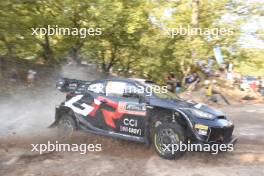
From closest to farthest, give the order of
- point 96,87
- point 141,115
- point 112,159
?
point 112,159, point 141,115, point 96,87

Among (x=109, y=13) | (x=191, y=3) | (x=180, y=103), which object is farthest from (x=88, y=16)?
(x=180, y=103)

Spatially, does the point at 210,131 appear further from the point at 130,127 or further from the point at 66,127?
the point at 66,127

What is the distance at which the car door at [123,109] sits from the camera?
7.62 metres

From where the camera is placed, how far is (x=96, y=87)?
8578mm

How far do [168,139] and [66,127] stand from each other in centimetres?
292

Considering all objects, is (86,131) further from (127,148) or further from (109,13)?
(109,13)

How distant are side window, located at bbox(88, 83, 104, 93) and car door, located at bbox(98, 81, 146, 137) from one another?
0.48 feet

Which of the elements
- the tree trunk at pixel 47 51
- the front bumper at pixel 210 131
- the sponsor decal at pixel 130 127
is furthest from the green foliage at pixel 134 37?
the front bumper at pixel 210 131

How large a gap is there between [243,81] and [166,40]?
816 centimetres

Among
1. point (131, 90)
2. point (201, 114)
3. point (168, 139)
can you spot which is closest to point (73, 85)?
point (131, 90)

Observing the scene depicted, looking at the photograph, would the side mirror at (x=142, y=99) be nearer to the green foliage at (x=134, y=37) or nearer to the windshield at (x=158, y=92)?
the windshield at (x=158, y=92)

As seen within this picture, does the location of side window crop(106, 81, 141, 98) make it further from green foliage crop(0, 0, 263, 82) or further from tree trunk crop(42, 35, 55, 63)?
tree trunk crop(42, 35, 55, 63)

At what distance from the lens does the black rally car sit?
709 centimetres

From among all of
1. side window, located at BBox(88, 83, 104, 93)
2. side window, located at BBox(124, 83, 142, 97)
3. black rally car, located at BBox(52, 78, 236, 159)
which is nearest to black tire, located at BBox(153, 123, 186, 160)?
black rally car, located at BBox(52, 78, 236, 159)
